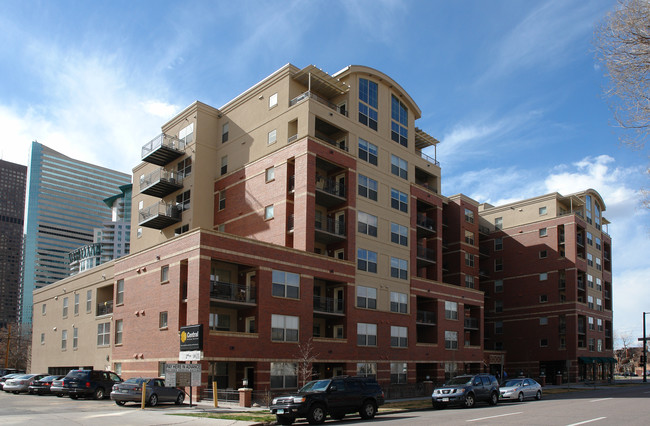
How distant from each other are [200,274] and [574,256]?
53.9 meters

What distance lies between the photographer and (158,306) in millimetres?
38562

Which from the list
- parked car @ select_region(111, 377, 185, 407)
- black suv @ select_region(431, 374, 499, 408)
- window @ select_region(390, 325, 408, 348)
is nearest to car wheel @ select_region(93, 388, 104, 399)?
parked car @ select_region(111, 377, 185, 407)

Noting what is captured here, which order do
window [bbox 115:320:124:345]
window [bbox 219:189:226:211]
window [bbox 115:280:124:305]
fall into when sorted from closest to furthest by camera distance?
1. window [bbox 115:320:124:345]
2. window [bbox 115:280:124:305]
3. window [bbox 219:189:226:211]

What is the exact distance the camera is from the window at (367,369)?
44.7 m

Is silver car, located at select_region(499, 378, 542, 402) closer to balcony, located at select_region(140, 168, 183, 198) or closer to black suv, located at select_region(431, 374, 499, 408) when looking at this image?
black suv, located at select_region(431, 374, 499, 408)

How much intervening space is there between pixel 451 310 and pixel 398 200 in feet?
41.9

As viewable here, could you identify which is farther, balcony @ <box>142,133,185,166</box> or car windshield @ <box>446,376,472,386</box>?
balcony @ <box>142,133,185,166</box>

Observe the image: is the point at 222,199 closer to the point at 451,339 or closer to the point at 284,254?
the point at 284,254

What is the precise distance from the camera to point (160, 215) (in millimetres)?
49531

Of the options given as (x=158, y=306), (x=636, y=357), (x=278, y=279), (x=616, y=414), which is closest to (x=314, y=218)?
(x=278, y=279)

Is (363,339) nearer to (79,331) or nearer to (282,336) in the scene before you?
(282,336)

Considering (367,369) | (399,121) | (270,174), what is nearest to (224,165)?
(270,174)

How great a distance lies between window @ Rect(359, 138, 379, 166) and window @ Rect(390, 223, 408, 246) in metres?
5.83

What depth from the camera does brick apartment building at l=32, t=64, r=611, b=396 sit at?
37781 millimetres
